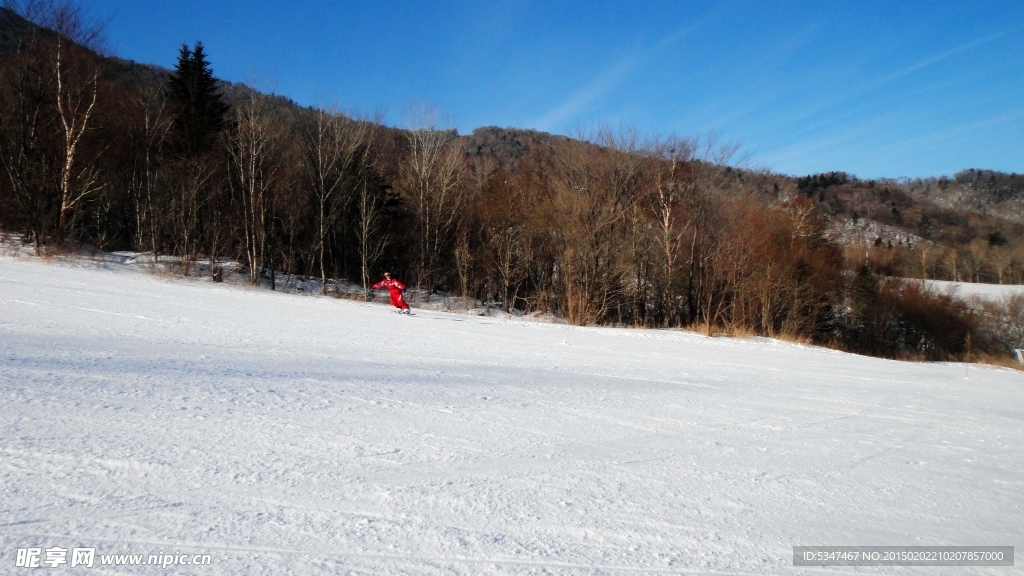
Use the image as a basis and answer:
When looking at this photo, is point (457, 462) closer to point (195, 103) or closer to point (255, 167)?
point (255, 167)

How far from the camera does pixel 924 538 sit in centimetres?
335

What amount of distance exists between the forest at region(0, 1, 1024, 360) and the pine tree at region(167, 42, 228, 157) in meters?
0.13

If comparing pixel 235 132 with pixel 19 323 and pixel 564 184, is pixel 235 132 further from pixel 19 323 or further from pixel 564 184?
pixel 19 323

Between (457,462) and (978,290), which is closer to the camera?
(457,462)

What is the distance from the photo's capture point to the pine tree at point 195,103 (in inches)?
1293

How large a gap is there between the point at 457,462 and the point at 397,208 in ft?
120

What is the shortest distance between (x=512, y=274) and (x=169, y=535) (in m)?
29.4

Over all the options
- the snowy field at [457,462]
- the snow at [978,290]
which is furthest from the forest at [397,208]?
the snow at [978,290]

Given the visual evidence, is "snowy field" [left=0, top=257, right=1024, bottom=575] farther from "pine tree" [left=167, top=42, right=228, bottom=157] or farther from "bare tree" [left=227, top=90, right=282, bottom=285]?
"pine tree" [left=167, top=42, right=228, bottom=157]

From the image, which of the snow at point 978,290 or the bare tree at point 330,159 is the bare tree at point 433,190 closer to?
the bare tree at point 330,159

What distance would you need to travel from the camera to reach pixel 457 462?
12.7 feet

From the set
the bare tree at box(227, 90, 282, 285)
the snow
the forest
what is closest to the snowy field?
the forest

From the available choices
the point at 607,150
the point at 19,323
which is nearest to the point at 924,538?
the point at 19,323

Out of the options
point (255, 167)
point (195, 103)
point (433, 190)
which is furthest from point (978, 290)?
point (195, 103)
